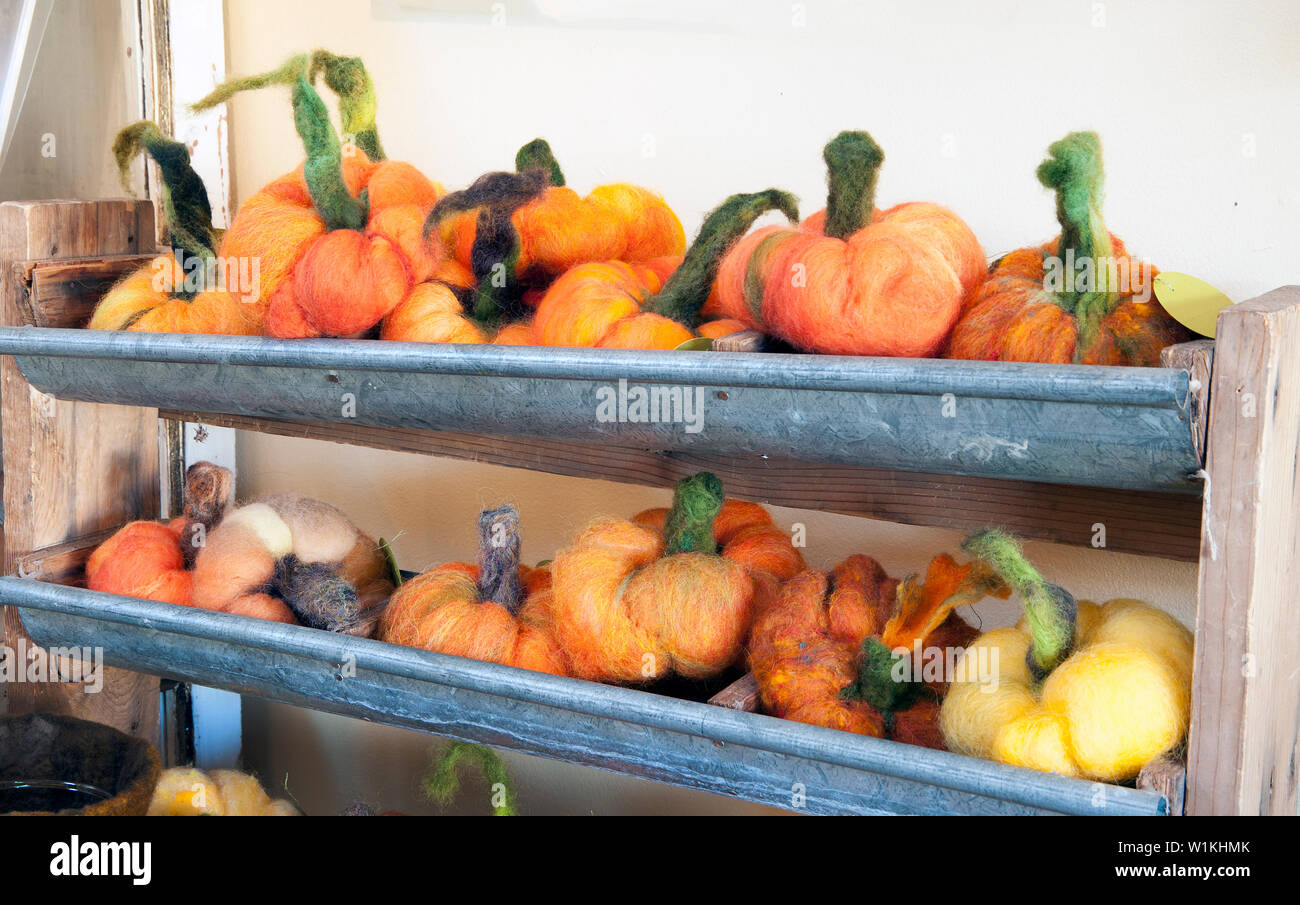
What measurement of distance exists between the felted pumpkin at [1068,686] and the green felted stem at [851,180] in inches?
10.0

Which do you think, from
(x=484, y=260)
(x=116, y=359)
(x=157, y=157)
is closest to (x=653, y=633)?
(x=484, y=260)

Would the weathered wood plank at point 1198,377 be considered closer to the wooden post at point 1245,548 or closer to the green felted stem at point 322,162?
the wooden post at point 1245,548

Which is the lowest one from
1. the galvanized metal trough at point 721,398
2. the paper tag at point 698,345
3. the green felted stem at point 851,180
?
the galvanized metal trough at point 721,398

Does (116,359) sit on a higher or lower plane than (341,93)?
lower

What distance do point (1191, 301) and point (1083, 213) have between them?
0.31 feet

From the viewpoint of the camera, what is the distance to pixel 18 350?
111 centimetres

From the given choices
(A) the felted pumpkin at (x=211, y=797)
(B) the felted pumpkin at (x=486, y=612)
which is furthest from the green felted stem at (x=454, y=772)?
(A) the felted pumpkin at (x=211, y=797)

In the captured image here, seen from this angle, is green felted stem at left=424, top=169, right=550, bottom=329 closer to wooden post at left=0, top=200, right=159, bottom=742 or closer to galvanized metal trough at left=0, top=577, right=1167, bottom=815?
galvanized metal trough at left=0, top=577, right=1167, bottom=815

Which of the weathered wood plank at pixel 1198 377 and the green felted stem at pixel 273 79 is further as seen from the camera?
the green felted stem at pixel 273 79

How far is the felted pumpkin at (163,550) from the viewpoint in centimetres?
116

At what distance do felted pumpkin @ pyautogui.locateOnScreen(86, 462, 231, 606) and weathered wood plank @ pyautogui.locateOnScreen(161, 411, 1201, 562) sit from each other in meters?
0.14

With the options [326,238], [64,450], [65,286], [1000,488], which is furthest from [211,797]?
[1000,488]

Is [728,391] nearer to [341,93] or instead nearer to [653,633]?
[653,633]

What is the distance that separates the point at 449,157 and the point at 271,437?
0.50 meters
